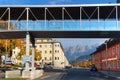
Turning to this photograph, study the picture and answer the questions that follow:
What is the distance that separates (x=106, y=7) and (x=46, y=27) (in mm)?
8339

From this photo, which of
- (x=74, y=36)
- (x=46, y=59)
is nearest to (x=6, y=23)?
(x=74, y=36)

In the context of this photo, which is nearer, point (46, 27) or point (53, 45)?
point (46, 27)

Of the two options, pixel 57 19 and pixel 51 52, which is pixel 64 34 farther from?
pixel 51 52

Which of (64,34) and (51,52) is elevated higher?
(51,52)

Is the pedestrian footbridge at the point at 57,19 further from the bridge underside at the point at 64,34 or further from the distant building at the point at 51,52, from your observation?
the distant building at the point at 51,52

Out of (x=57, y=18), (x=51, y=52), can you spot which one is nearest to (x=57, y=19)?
(x=57, y=18)

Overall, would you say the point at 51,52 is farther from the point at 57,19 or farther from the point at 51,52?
the point at 57,19

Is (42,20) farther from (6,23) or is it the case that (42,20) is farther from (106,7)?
(106,7)

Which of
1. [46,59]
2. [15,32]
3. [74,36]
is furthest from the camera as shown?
[46,59]

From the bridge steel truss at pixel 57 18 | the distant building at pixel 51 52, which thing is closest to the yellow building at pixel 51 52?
the distant building at pixel 51 52

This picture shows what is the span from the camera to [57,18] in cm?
5084

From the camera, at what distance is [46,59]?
6880 inches

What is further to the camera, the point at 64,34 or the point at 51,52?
the point at 51,52

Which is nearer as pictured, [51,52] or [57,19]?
[57,19]
